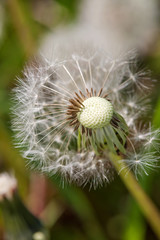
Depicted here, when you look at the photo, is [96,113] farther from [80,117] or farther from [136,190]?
[136,190]

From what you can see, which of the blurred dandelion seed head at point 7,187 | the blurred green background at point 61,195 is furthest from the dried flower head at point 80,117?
the blurred green background at point 61,195

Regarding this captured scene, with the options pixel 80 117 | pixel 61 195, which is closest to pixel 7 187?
pixel 80 117

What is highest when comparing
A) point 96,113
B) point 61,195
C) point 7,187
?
point 96,113

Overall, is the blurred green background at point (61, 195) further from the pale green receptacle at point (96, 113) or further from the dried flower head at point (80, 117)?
the pale green receptacle at point (96, 113)

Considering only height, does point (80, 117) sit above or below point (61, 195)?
above

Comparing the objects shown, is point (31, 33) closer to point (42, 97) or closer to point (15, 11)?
point (15, 11)

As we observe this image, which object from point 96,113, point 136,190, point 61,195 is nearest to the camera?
point 96,113

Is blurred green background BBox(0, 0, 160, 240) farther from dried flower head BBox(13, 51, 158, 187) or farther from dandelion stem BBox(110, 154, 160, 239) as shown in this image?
dried flower head BBox(13, 51, 158, 187)

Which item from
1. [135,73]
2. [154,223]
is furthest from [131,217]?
[135,73]

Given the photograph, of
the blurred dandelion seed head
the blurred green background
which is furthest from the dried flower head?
the blurred green background
